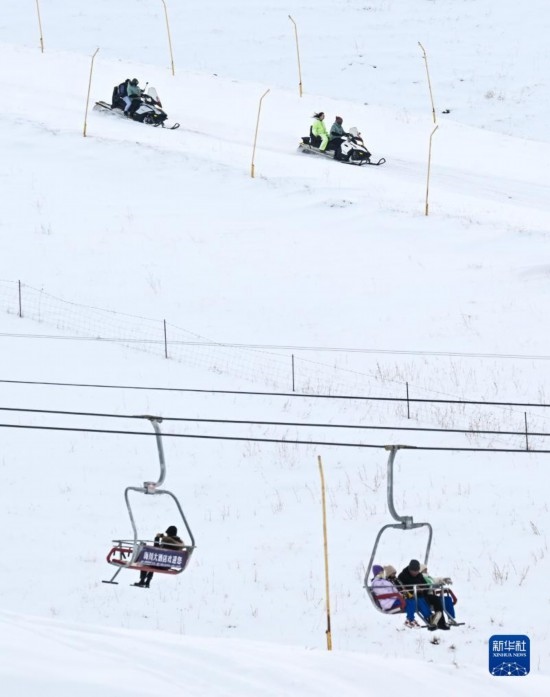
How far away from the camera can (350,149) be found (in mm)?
37969

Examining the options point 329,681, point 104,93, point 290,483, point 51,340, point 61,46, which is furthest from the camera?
point 61,46

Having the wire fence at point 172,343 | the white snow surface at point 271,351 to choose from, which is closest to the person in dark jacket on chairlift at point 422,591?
the white snow surface at point 271,351

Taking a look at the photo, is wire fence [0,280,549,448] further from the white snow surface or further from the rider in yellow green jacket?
the rider in yellow green jacket

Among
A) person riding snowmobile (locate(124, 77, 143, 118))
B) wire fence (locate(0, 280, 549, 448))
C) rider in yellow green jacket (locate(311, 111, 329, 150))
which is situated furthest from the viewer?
person riding snowmobile (locate(124, 77, 143, 118))

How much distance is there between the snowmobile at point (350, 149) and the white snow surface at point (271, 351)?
642 millimetres

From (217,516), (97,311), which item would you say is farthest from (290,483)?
(97,311)

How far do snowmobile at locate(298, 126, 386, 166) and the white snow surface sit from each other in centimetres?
64

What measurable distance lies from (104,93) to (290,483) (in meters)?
26.1

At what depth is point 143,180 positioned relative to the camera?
37469mm

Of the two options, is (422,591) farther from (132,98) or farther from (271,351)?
(132,98)

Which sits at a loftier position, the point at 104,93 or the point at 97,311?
the point at 104,93

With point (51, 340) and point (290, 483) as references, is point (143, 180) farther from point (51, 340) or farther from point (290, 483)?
point (290, 483)

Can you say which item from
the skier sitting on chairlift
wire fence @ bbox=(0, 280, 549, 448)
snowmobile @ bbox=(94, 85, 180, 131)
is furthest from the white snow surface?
the skier sitting on chairlift

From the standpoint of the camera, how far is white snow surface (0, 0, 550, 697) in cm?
1712
